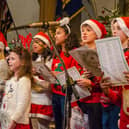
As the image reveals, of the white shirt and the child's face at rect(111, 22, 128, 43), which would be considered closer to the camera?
the child's face at rect(111, 22, 128, 43)

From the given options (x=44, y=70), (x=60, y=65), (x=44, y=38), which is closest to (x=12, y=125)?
(x=44, y=70)

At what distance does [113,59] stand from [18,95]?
0.89m

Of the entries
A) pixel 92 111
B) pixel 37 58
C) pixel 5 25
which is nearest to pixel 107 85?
pixel 92 111

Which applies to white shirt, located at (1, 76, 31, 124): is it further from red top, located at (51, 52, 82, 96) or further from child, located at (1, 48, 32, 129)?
red top, located at (51, 52, 82, 96)

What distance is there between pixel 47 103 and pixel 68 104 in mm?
1133

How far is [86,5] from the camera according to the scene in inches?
144

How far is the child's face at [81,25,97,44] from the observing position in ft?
8.83

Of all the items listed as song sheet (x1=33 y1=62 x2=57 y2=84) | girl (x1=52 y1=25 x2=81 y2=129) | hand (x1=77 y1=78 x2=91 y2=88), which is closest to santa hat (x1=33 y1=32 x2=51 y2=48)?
girl (x1=52 y1=25 x2=81 y2=129)

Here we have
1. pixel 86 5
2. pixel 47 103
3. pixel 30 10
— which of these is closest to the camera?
pixel 47 103

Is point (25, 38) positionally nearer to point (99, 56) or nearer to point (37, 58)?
point (37, 58)

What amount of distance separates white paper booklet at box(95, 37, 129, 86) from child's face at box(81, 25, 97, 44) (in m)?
0.71

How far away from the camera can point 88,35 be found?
2713 millimetres

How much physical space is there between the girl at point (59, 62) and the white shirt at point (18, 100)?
A: 0.47 metres

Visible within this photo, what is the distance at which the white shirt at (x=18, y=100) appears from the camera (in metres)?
2.42
